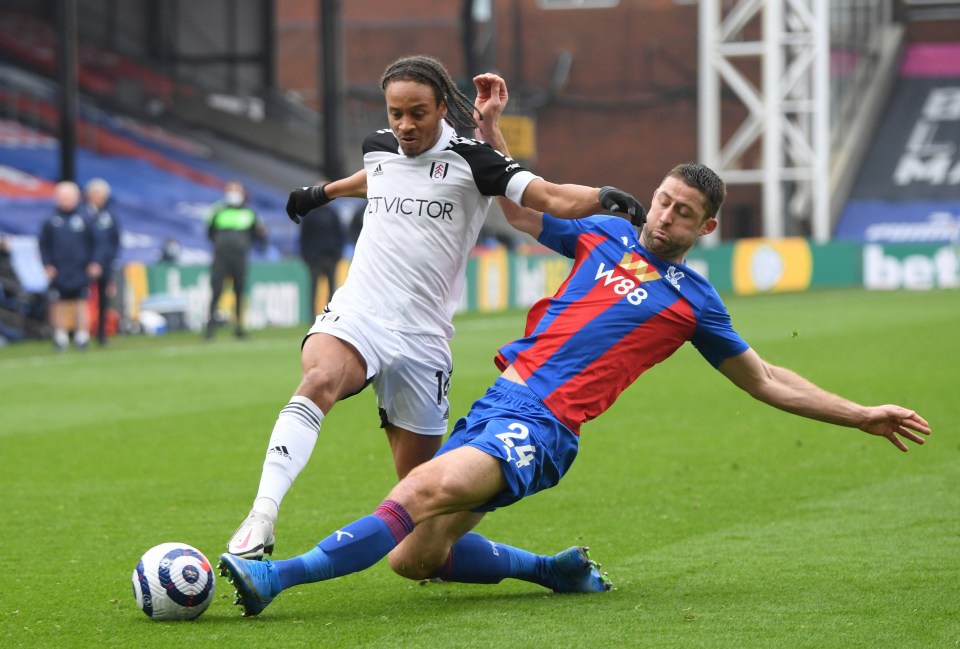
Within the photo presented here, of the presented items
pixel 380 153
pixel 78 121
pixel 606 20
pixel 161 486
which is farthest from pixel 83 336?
pixel 606 20

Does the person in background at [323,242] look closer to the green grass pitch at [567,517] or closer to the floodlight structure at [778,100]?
the green grass pitch at [567,517]

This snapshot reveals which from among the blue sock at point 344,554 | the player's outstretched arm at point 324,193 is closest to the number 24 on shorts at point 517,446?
the blue sock at point 344,554

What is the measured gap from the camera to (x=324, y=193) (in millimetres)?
5891

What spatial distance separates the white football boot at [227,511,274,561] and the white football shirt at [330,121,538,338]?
0.91 meters

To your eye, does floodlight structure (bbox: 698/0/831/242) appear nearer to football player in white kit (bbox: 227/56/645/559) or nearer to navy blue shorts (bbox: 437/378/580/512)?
football player in white kit (bbox: 227/56/645/559)

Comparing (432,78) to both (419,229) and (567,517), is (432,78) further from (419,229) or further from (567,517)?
(567,517)

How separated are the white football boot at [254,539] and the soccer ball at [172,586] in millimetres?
195

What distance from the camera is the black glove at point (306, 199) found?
19.4ft

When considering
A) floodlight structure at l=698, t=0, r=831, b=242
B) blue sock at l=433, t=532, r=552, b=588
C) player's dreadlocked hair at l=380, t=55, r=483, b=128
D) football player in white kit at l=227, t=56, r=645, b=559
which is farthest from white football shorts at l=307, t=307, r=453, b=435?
floodlight structure at l=698, t=0, r=831, b=242

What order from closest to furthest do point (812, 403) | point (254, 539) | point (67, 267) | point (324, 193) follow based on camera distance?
point (254, 539), point (812, 403), point (324, 193), point (67, 267)

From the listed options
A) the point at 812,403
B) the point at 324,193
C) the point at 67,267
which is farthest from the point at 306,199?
the point at 67,267

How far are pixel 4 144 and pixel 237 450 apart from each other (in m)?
22.8

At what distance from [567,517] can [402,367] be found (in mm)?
1997

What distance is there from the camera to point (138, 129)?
114ft
